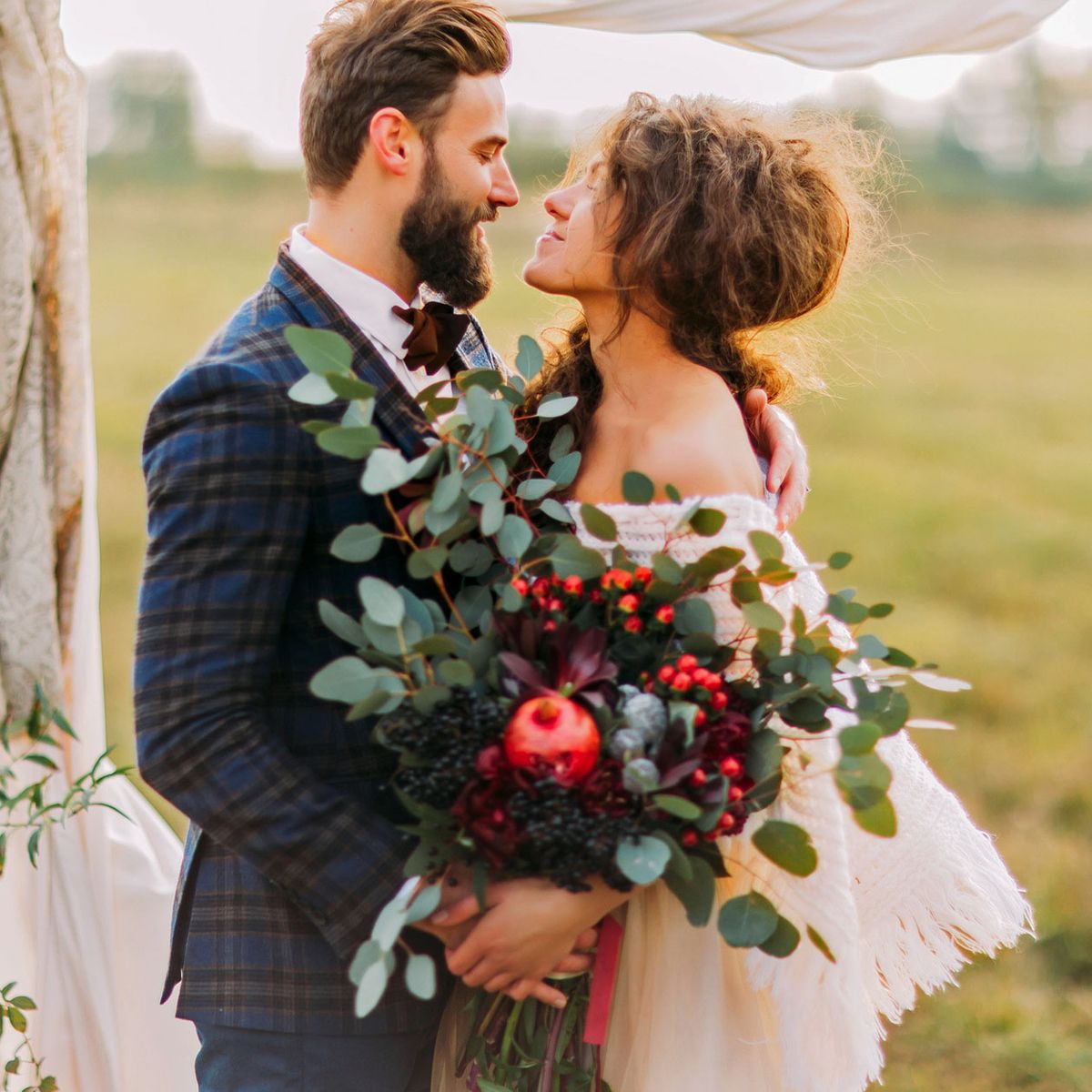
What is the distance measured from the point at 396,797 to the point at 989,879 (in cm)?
84

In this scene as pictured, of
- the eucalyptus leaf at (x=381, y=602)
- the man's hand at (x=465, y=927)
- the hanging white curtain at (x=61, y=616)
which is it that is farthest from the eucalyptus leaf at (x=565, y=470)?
the hanging white curtain at (x=61, y=616)

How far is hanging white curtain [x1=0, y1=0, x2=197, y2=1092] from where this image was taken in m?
2.14

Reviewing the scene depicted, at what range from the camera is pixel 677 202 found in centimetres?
189

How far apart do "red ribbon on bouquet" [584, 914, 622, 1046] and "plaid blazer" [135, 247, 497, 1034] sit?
249 mm

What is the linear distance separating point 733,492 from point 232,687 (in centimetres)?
68

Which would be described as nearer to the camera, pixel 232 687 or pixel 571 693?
pixel 571 693

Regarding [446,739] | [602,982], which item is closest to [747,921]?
[602,982]

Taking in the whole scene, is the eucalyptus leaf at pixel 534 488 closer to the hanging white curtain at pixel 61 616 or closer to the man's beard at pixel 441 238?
the man's beard at pixel 441 238

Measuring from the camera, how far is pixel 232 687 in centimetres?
163

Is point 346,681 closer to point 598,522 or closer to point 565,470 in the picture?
point 598,522

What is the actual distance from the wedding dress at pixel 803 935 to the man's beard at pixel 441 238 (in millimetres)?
474

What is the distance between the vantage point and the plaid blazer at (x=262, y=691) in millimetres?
1620

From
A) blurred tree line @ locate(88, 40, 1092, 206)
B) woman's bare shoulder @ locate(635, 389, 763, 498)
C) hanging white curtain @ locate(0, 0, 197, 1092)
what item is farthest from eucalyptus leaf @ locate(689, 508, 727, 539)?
blurred tree line @ locate(88, 40, 1092, 206)

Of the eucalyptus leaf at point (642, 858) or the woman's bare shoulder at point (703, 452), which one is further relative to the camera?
the woman's bare shoulder at point (703, 452)
